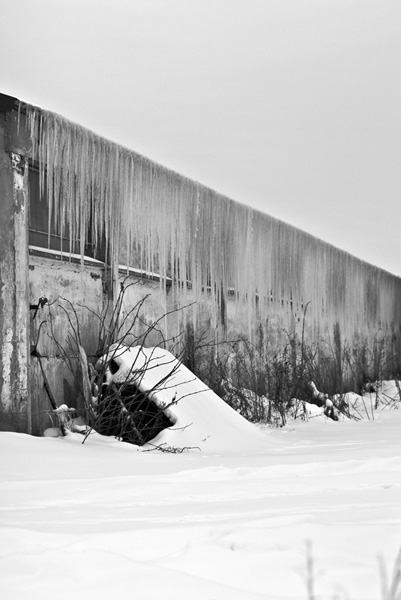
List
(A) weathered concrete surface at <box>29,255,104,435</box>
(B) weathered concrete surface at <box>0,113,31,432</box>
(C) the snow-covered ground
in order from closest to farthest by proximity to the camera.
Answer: (C) the snow-covered ground, (B) weathered concrete surface at <box>0,113,31,432</box>, (A) weathered concrete surface at <box>29,255,104,435</box>

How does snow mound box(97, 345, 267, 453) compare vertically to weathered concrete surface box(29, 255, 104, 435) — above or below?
below

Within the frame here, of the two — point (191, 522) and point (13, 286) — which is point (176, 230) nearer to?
point (13, 286)

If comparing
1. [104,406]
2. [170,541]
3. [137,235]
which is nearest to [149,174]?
[137,235]

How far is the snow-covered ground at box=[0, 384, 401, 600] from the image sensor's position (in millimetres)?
2250

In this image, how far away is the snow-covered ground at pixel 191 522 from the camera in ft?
7.38

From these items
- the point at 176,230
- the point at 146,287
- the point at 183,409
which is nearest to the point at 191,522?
the point at 183,409

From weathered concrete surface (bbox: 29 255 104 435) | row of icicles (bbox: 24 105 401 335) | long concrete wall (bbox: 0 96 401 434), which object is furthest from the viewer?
row of icicles (bbox: 24 105 401 335)

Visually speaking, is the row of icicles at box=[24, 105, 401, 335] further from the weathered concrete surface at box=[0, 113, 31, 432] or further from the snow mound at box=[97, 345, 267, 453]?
the snow mound at box=[97, 345, 267, 453]

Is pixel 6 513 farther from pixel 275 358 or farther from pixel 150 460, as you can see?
pixel 275 358

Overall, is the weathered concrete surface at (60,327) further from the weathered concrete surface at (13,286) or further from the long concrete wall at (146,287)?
the weathered concrete surface at (13,286)

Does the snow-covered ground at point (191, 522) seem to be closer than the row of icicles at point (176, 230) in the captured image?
Yes

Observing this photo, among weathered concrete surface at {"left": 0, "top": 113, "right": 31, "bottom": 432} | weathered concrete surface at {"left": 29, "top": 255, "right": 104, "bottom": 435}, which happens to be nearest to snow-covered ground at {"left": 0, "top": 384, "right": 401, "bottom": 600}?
weathered concrete surface at {"left": 0, "top": 113, "right": 31, "bottom": 432}

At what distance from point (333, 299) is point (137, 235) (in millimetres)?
6380

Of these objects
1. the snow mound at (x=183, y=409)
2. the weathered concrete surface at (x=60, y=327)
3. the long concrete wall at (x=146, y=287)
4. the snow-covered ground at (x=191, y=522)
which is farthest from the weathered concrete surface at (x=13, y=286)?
the snow mound at (x=183, y=409)
